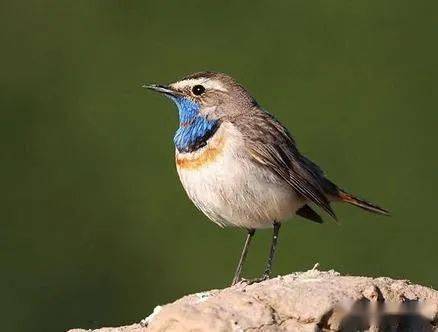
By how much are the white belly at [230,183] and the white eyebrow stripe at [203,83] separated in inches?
11.4

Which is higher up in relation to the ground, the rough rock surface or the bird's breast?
the bird's breast

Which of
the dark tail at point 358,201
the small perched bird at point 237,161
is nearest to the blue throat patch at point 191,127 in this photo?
the small perched bird at point 237,161

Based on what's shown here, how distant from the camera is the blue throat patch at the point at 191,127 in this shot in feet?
26.0

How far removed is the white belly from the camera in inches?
306

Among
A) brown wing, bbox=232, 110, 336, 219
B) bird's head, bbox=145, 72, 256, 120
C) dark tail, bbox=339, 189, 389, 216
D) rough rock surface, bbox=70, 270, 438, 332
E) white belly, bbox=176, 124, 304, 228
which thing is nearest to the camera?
rough rock surface, bbox=70, 270, 438, 332

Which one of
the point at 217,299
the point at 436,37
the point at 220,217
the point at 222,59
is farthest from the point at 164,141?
the point at 217,299

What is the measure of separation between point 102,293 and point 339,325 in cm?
498

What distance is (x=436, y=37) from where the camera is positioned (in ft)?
36.0

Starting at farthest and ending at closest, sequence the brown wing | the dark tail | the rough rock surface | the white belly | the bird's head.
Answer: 1. the dark tail
2. the bird's head
3. the brown wing
4. the white belly
5. the rough rock surface

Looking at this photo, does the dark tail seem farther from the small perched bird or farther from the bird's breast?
the bird's breast

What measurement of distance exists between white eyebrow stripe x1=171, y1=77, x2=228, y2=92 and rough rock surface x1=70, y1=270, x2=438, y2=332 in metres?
2.01

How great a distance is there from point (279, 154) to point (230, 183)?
1.31 feet

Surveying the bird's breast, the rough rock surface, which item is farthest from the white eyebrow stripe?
the rough rock surface

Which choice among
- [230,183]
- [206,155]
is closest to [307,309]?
[230,183]
